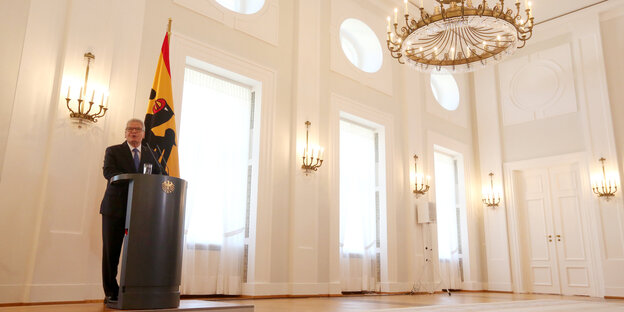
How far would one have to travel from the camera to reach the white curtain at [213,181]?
19.6 feet

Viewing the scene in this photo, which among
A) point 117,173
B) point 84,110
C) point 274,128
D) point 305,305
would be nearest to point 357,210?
point 274,128

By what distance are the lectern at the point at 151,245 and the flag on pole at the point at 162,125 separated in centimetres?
136

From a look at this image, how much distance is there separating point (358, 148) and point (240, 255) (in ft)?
10.2

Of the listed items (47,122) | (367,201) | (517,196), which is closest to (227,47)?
(47,122)

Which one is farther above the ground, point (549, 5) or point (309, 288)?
point (549, 5)

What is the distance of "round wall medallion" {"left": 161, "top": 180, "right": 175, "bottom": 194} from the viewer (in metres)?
3.23

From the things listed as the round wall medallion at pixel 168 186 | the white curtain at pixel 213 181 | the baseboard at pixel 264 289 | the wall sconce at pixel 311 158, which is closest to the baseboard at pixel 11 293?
the white curtain at pixel 213 181

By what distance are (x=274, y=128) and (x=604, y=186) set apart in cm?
633

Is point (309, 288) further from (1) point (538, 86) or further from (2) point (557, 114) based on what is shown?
(1) point (538, 86)

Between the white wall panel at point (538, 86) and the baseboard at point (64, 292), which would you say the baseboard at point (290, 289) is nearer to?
the baseboard at point (64, 292)

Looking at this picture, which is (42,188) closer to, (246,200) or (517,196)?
(246,200)

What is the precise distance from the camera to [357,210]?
8.15m

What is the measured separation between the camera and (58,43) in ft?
15.9

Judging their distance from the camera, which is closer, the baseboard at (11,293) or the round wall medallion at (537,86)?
the baseboard at (11,293)
